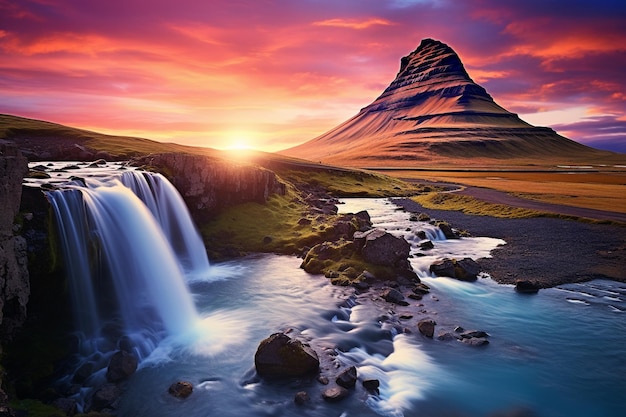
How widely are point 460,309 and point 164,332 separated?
→ 67.7 feet

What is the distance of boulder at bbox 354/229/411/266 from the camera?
3331cm

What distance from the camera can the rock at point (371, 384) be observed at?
1783 centimetres

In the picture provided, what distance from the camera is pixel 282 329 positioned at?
24.1 meters

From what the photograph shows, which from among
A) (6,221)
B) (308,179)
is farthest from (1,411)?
(308,179)

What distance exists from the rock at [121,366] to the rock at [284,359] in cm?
628

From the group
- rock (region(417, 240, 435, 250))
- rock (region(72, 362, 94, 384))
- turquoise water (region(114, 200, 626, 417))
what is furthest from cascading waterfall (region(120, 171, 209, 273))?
rock (region(417, 240, 435, 250))

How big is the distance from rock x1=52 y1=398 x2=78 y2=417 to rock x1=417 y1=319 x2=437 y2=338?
60.7ft

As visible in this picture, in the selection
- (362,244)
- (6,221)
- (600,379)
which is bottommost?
(600,379)

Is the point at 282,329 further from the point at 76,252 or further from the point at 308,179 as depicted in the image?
the point at 308,179

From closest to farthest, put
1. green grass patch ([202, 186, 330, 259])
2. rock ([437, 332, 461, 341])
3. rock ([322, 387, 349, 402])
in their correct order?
1. rock ([322, 387, 349, 402])
2. rock ([437, 332, 461, 341])
3. green grass patch ([202, 186, 330, 259])

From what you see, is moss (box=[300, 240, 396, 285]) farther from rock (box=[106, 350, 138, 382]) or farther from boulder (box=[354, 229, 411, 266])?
rock (box=[106, 350, 138, 382])

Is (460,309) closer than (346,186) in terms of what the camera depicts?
Yes

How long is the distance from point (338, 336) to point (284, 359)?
583 cm

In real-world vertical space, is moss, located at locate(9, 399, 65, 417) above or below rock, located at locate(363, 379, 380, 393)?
below
